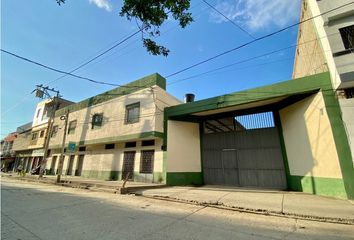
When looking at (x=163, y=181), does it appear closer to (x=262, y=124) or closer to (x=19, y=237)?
(x=262, y=124)

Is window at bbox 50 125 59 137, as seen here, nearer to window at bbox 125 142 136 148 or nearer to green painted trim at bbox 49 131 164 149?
green painted trim at bbox 49 131 164 149

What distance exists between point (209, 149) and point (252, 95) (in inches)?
208

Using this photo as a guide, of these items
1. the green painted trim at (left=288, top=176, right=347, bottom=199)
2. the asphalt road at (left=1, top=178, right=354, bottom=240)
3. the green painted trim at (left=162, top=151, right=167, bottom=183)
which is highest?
Answer: the green painted trim at (left=162, top=151, right=167, bottom=183)

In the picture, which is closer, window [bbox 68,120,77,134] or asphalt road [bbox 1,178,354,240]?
asphalt road [bbox 1,178,354,240]

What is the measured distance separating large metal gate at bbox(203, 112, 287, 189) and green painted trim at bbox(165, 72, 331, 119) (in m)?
2.58

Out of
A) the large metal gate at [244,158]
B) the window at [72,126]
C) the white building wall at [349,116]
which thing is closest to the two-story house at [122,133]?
the window at [72,126]

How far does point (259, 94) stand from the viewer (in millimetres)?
9961

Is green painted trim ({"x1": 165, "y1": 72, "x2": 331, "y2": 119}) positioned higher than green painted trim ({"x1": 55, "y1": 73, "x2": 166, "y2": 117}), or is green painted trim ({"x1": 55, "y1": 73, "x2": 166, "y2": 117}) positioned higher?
green painted trim ({"x1": 55, "y1": 73, "x2": 166, "y2": 117})

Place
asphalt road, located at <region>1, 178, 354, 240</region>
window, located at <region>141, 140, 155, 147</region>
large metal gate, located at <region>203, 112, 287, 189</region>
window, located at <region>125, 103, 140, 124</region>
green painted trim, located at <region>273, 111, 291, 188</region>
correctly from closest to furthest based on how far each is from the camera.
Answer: asphalt road, located at <region>1, 178, 354, 240</region>, green painted trim, located at <region>273, 111, 291, 188</region>, large metal gate, located at <region>203, 112, 287, 189</region>, window, located at <region>141, 140, 155, 147</region>, window, located at <region>125, 103, 140, 124</region>

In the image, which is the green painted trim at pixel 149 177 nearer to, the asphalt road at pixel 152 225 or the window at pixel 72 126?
the asphalt road at pixel 152 225

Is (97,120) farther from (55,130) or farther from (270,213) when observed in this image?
(270,213)

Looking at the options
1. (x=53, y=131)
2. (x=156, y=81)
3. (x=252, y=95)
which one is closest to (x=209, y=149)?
(x=252, y=95)

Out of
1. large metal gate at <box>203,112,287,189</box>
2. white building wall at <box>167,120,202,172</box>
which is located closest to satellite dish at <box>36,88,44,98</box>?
white building wall at <box>167,120,202,172</box>

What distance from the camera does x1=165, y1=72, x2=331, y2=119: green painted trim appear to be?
28.1 feet
